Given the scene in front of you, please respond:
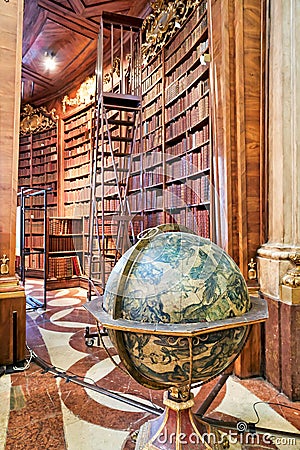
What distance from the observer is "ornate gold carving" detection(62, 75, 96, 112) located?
6.36m

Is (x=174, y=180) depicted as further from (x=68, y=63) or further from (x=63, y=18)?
(x=68, y=63)

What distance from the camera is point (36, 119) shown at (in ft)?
25.6

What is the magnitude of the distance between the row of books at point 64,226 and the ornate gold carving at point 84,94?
7.85 ft

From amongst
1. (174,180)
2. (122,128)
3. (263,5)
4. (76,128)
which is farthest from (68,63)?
(263,5)

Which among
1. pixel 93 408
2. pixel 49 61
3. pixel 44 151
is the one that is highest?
pixel 49 61

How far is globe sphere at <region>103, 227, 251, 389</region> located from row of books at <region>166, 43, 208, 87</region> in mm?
2702

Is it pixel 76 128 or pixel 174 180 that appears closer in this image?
pixel 174 180

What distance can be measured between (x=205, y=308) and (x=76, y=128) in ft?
21.5

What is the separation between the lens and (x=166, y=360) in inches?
44.1

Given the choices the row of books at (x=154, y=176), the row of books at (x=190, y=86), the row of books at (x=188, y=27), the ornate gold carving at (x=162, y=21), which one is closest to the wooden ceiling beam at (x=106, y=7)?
the ornate gold carving at (x=162, y=21)

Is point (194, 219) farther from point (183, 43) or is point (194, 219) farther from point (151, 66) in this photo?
point (151, 66)

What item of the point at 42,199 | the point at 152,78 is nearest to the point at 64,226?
the point at 42,199

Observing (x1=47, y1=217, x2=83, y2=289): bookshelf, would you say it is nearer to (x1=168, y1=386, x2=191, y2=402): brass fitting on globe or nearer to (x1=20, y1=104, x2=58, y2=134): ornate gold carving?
(x1=20, y1=104, x2=58, y2=134): ornate gold carving

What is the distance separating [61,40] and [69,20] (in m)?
0.63
